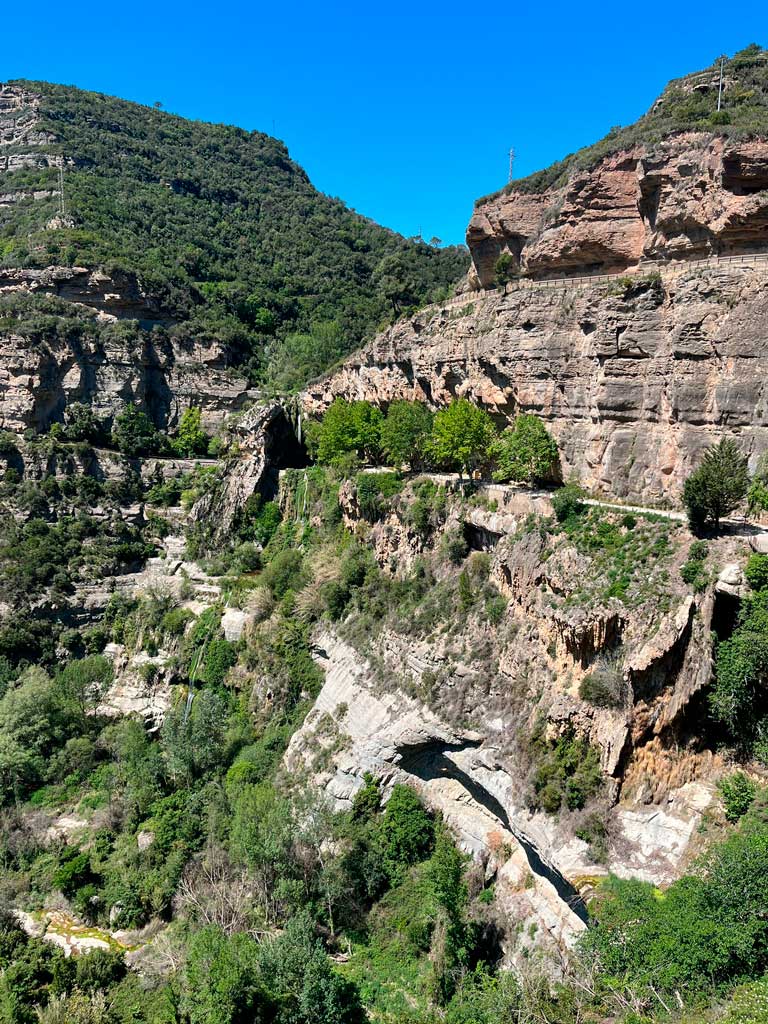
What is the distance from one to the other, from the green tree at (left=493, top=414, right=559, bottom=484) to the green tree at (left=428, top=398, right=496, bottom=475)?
5.95 ft

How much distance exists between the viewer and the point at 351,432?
4528cm

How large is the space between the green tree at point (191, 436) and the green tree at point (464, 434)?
32.2 meters

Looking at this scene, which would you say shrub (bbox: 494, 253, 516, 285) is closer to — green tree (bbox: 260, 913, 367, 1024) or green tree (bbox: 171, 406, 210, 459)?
green tree (bbox: 171, 406, 210, 459)

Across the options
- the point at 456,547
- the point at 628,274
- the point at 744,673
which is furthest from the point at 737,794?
the point at 628,274

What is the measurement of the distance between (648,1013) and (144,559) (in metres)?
46.3

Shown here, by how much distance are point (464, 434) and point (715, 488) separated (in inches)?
584

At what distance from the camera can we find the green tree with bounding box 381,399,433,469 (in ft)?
128

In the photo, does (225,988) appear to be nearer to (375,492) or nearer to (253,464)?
(375,492)

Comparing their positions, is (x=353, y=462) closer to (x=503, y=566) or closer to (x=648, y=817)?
(x=503, y=566)

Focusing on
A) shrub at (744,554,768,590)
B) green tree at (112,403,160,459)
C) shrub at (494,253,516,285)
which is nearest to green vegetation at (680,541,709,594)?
shrub at (744,554,768,590)

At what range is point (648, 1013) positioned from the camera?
49.1 ft

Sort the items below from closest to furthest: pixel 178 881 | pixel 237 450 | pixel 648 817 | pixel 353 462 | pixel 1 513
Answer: pixel 648 817, pixel 178 881, pixel 353 462, pixel 1 513, pixel 237 450

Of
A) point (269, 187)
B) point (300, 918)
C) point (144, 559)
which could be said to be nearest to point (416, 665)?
point (300, 918)

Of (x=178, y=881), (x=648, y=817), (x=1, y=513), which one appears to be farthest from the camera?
(x=1, y=513)
